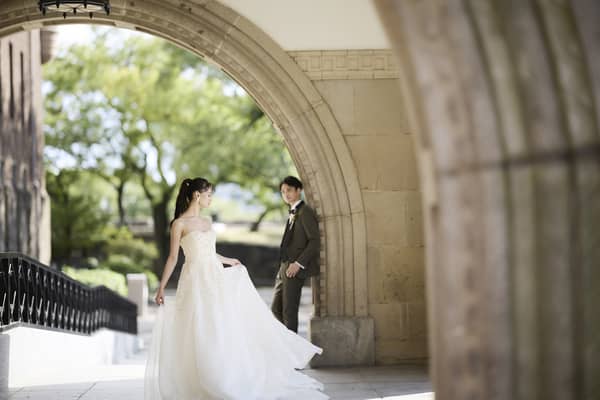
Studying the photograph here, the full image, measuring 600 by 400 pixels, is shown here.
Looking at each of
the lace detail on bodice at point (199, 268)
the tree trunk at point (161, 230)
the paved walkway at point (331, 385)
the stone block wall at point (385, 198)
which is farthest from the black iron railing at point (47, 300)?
the tree trunk at point (161, 230)

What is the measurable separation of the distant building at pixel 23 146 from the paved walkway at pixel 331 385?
9184 mm

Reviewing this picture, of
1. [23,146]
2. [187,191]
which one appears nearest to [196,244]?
[187,191]

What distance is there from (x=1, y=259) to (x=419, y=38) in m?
5.19

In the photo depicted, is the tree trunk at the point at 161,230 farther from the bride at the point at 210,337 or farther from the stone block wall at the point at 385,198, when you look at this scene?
the bride at the point at 210,337

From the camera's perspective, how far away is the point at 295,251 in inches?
326

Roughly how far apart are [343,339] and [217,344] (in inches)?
100

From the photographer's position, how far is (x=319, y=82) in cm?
846

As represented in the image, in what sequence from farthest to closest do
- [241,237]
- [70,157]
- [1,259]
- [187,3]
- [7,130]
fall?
[241,237] → [70,157] → [7,130] → [187,3] → [1,259]

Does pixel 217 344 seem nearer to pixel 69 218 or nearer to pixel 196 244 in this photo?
pixel 196 244

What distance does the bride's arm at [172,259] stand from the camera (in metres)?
5.93

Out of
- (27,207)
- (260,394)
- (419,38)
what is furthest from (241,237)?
(419,38)

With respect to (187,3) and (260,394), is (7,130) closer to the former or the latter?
(187,3)

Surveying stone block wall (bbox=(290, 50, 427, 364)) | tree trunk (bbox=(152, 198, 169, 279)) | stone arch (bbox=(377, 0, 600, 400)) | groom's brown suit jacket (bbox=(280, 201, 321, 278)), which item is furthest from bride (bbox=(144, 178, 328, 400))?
tree trunk (bbox=(152, 198, 169, 279))

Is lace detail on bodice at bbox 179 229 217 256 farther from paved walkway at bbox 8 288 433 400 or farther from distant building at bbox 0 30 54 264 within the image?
distant building at bbox 0 30 54 264
